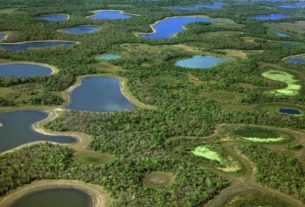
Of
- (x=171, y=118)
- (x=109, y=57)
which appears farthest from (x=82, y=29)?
(x=171, y=118)

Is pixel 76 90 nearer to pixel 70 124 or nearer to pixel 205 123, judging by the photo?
pixel 70 124

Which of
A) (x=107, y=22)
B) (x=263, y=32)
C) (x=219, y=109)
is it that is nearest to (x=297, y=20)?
(x=263, y=32)

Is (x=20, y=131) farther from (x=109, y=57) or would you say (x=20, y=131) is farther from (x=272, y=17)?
(x=272, y=17)

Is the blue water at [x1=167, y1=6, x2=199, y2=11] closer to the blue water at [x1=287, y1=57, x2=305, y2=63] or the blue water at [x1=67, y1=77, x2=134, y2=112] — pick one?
the blue water at [x1=287, y1=57, x2=305, y2=63]

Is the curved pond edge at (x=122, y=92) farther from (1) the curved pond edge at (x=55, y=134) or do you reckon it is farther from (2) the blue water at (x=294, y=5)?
(2) the blue water at (x=294, y=5)

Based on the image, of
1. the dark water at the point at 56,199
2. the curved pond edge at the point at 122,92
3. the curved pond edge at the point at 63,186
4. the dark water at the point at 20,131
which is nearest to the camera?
the dark water at the point at 56,199

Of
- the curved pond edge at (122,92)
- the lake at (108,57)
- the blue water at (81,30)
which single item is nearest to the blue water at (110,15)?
the blue water at (81,30)
